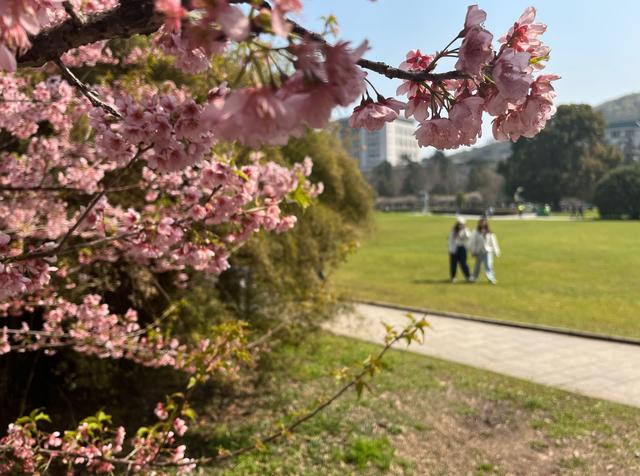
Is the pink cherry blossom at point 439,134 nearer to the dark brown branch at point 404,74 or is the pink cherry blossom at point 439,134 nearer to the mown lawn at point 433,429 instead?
the dark brown branch at point 404,74

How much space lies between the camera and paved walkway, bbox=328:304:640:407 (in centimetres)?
569

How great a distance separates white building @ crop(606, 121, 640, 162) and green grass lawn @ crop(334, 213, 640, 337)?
194 ft

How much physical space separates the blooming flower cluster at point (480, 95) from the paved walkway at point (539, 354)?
4406 millimetres

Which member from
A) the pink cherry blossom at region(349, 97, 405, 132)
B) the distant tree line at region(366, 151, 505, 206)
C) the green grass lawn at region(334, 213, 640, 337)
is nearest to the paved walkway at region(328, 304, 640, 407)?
the green grass lawn at region(334, 213, 640, 337)

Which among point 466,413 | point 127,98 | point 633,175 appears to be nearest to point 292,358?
point 466,413

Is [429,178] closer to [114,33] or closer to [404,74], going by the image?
[404,74]

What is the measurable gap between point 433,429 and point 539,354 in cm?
272

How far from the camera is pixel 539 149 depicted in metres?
65.8

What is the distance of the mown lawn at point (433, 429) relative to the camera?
4109 mm

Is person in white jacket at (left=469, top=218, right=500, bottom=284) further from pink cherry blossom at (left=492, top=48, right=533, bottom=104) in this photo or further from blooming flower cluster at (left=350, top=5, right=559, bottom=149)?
pink cherry blossom at (left=492, top=48, right=533, bottom=104)

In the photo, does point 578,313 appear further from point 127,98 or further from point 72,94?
point 127,98

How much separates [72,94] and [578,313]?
856 centimetres

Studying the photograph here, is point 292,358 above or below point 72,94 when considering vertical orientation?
below

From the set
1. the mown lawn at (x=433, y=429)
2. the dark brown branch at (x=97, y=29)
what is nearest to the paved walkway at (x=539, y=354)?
the mown lawn at (x=433, y=429)
